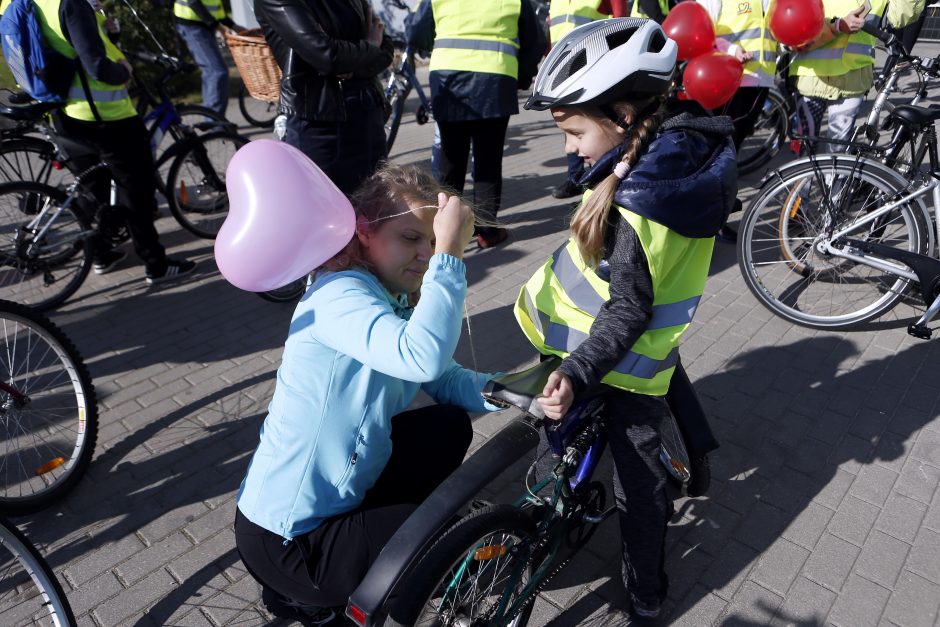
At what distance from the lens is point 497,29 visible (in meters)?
4.42

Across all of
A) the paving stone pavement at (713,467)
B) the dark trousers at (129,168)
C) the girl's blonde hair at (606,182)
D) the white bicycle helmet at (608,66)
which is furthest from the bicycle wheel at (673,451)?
the dark trousers at (129,168)

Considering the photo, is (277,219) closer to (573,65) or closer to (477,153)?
(573,65)

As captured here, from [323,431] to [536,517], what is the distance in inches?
27.5

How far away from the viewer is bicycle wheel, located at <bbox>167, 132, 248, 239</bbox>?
5.12m

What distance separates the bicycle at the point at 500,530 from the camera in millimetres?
1473

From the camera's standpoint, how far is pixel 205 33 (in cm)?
751

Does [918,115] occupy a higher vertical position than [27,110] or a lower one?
lower

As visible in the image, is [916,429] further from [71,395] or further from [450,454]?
[71,395]

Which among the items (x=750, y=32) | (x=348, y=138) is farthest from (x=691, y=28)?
(x=348, y=138)

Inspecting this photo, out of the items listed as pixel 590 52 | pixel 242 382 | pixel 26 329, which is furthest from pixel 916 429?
pixel 26 329

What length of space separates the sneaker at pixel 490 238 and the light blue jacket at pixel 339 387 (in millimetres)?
3421

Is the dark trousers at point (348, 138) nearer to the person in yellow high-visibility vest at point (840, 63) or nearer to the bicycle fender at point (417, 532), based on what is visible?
the bicycle fender at point (417, 532)

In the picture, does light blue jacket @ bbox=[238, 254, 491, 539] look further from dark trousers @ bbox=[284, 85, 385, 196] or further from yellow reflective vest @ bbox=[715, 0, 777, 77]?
yellow reflective vest @ bbox=[715, 0, 777, 77]

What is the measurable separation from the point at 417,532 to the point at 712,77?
3.79 metres
